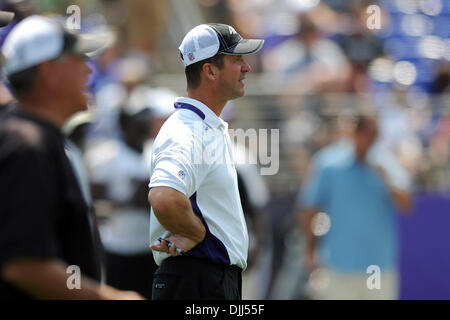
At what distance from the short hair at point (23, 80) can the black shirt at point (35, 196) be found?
0.51 ft

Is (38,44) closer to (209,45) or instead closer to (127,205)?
(209,45)

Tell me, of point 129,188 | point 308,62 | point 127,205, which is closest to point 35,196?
point 127,205

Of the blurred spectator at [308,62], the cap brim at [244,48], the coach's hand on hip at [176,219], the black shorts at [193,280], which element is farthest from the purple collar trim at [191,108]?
the blurred spectator at [308,62]

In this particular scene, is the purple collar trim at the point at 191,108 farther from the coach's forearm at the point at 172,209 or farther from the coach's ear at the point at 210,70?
the coach's forearm at the point at 172,209

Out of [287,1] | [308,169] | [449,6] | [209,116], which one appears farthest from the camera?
[449,6]

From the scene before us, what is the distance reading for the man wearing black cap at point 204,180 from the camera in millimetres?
4125

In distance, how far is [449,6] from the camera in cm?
1191

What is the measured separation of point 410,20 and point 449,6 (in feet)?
2.44

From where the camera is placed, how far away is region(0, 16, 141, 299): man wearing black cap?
2949 millimetres

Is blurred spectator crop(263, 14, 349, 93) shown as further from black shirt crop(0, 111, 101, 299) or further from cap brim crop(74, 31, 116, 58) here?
black shirt crop(0, 111, 101, 299)

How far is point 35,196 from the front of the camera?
9.71 ft

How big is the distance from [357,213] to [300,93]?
152cm

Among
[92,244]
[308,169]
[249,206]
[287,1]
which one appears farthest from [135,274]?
[287,1]
